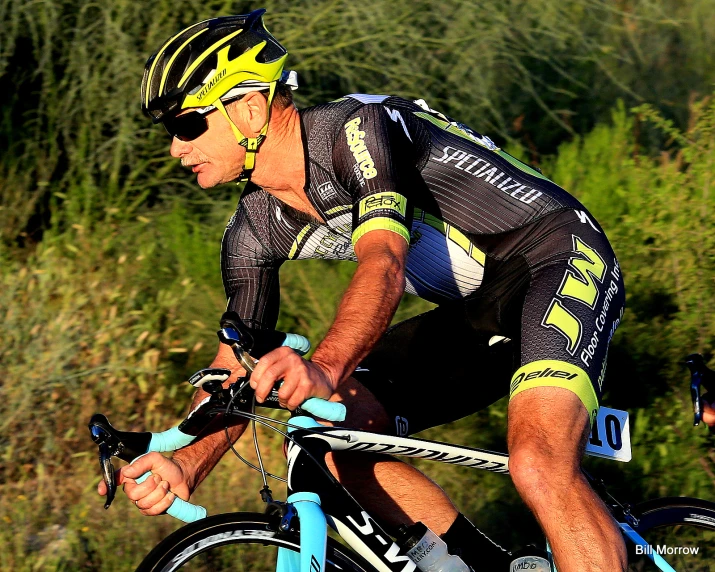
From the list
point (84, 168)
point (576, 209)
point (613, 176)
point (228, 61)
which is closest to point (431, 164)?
point (576, 209)

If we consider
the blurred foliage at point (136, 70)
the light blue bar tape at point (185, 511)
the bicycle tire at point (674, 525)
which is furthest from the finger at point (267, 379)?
the blurred foliage at point (136, 70)

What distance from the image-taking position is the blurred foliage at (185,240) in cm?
489

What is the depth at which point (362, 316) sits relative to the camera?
9.19 feet

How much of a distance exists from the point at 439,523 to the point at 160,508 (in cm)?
98

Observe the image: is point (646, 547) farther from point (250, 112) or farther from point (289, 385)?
point (250, 112)

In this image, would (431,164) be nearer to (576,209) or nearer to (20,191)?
(576,209)

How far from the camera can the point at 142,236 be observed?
22.2 ft

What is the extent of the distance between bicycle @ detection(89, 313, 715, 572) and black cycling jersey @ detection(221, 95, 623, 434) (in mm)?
355

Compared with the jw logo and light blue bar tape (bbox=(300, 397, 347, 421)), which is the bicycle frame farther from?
the jw logo

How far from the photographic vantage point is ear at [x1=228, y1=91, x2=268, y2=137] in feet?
10.9

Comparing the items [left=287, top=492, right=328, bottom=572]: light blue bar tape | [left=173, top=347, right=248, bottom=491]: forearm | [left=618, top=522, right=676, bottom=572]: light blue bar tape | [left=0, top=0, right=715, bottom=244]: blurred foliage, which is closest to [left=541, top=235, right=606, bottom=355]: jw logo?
[left=618, top=522, right=676, bottom=572]: light blue bar tape

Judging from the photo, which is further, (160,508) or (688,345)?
(688,345)

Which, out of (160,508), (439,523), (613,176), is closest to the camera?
(160,508)

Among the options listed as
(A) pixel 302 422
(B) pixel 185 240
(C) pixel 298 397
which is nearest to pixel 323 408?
(C) pixel 298 397
